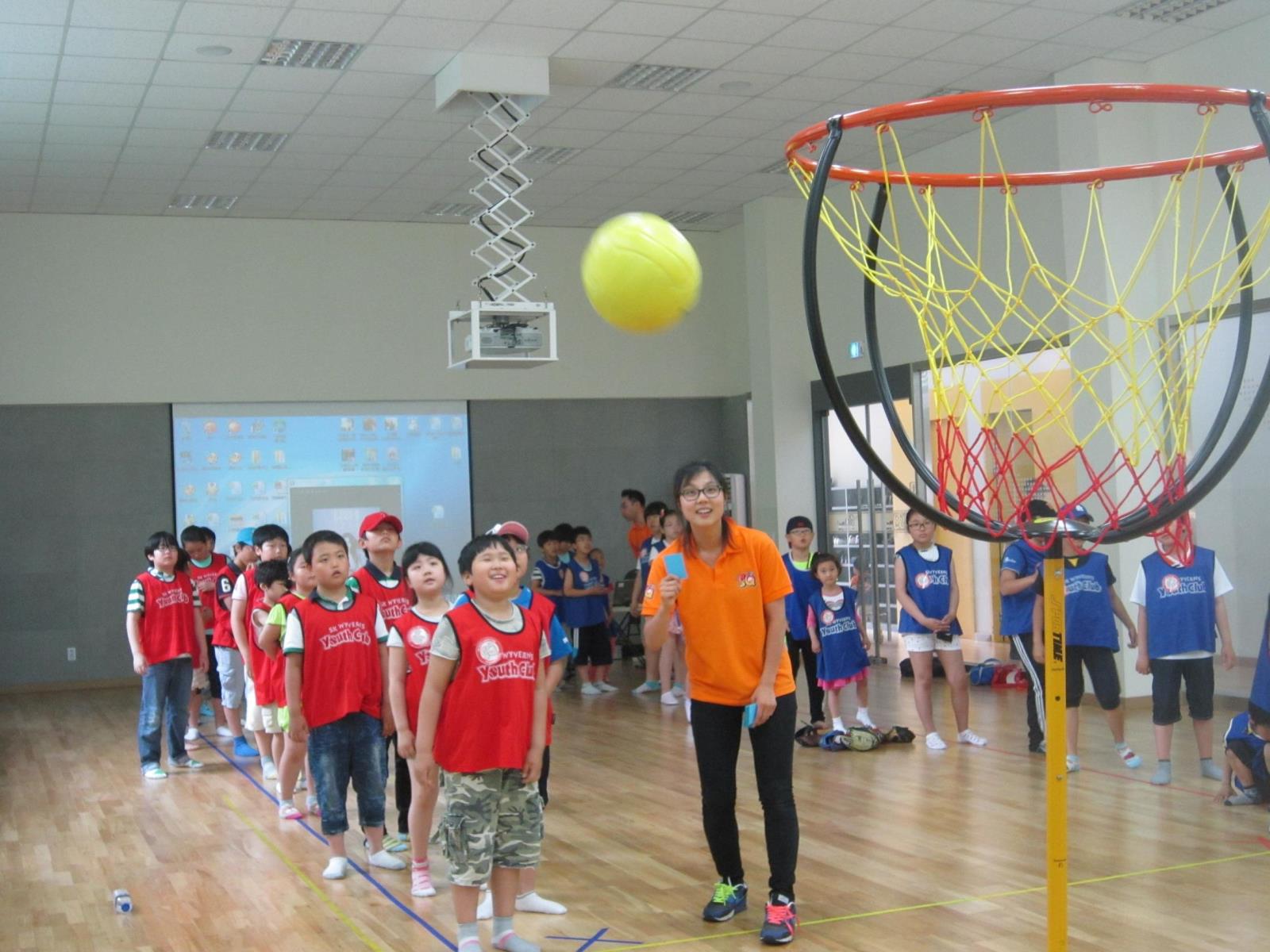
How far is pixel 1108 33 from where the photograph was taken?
30.1ft

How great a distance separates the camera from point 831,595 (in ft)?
27.8

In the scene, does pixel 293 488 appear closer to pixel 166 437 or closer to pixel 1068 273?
pixel 166 437

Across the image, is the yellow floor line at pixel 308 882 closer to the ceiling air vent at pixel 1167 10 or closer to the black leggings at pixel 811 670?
the black leggings at pixel 811 670

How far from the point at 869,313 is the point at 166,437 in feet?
35.8

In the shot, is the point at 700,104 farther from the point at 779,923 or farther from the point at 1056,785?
the point at 1056,785

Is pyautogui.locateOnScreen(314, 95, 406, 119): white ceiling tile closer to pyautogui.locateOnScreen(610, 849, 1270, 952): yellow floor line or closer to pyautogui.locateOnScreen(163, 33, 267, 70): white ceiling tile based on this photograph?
pyautogui.locateOnScreen(163, 33, 267, 70): white ceiling tile

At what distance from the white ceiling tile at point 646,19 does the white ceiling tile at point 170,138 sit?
12.6 feet

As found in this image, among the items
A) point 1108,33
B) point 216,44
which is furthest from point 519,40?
point 1108,33

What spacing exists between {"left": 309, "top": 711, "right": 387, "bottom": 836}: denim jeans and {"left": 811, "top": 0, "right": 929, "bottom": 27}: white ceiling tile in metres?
5.48

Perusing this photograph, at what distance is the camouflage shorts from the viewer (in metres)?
4.29

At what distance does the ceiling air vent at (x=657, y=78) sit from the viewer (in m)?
9.65

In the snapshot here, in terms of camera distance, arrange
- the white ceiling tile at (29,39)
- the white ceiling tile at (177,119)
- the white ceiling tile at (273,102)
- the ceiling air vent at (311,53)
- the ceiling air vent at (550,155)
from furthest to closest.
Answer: the ceiling air vent at (550,155) < the white ceiling tile at (177,119) < the white ceiling tile at (273,102) < the ceiling air vent at (311,53) < the white ceiling tile at (29,39)

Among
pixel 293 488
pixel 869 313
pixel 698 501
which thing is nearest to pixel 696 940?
pixel 698 501

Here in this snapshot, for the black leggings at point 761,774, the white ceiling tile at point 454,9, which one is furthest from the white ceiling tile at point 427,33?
the black leggings at point 761,774
